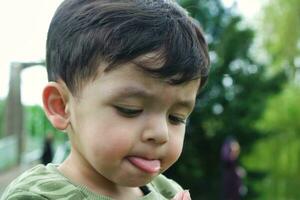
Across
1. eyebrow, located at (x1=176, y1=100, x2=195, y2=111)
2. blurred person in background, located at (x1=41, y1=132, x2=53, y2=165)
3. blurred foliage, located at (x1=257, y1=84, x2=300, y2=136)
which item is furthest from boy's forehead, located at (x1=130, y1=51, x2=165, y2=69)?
blurred foliage, located at (x1=257, y1=84, x2=300, y2=136)

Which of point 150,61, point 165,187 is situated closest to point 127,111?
point 150,61

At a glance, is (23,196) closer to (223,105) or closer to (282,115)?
(282,115)

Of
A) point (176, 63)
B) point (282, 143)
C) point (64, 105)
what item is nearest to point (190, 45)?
point (176, 63)

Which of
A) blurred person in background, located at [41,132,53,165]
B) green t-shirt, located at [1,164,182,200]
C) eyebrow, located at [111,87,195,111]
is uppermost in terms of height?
eyebrow, located at [111,87,195,111]

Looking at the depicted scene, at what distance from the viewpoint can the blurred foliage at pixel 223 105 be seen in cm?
1938

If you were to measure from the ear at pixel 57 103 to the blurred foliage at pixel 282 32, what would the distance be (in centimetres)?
2295

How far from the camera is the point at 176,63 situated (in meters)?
1.50

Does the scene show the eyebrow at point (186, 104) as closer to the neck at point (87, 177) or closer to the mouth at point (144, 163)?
the mouth at point (144, 163)

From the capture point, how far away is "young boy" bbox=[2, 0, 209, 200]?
1456 mm

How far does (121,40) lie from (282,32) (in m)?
23.7

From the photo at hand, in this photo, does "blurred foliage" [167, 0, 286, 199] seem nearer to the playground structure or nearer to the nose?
the playground structure

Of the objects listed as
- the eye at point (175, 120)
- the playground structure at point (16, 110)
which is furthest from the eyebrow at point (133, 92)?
the playground structure at point (16, 110)

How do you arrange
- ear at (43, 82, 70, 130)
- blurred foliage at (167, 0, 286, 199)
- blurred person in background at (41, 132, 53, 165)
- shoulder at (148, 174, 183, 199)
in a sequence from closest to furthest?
ear at (43, 82, 70, 130), shoulder at (148, 174, 183, 199), blurred person in background at (41, 132, 53, 165), blurred foliage at (167, 0, 286, 199)

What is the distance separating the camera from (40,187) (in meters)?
1.51
